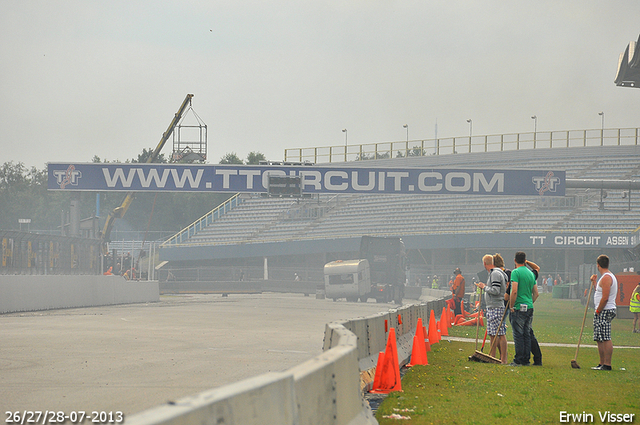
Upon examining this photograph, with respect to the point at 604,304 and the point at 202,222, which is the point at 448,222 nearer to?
the point at 202,222

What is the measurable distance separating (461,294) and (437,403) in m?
18.0

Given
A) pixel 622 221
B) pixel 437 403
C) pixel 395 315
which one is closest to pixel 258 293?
pixel 622 221

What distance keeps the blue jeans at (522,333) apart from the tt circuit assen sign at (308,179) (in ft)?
90.9

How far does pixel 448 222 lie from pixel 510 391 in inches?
2071

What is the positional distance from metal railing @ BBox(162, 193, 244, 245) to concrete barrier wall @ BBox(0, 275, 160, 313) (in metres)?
32.0

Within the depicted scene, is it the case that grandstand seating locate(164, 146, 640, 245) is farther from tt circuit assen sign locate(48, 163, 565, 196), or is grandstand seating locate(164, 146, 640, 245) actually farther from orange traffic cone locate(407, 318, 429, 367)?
orange traffic cone locate(407, 318, 429, 367)

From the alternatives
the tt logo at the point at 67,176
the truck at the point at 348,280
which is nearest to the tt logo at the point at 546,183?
the truck at the point at 348,280

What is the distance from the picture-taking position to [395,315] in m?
12.8

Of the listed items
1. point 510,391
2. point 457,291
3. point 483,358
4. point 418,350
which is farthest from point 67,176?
point 510,391

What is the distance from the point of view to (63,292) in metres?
29.4

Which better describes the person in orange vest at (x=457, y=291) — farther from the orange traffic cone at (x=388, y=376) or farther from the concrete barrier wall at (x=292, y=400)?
the concrete barrier wall at (x=292, y=400)

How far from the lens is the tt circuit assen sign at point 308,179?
130 feet

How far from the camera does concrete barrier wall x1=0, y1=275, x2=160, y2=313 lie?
25.7 m

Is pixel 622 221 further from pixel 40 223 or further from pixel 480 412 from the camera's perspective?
pixel 40 223
